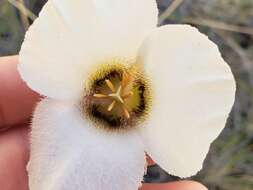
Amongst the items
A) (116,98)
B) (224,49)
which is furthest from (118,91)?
(224,49)

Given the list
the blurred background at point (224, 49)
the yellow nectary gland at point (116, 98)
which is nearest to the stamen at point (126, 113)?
the yellow nectary gland at point (116, 98)

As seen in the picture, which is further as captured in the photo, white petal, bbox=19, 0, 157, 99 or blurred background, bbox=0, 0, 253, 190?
blurred background, bbox=0, 0, 253, 190

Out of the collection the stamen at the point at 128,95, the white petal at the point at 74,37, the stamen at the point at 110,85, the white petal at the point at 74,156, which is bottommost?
the white petal at the point at 74,156

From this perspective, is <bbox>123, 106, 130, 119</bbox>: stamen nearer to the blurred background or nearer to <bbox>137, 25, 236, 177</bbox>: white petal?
<bbox>137, 25, 236, 177</bbox>: white petal

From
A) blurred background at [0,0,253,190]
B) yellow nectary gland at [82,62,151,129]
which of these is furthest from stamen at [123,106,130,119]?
blurred background at [0,0,253,190]

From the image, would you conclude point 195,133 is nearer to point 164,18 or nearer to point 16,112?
point 16,112

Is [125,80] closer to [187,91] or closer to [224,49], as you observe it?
[187,91]

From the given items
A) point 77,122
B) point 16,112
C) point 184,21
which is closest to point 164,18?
point 184,21

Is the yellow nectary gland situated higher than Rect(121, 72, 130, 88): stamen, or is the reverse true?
Rect(121, 72, 130, 88): stamen

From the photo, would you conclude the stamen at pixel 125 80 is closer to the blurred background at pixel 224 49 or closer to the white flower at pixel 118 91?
the white flower at pixel 118 91
